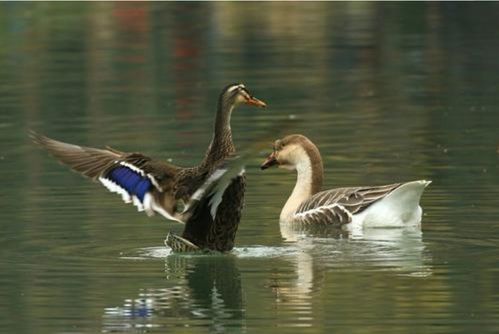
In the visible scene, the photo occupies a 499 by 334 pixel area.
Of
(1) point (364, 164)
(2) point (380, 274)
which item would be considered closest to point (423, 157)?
(1) point (364, 164)

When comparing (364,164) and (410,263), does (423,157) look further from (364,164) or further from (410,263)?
(410,263)

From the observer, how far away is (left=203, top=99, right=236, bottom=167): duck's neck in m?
13.7

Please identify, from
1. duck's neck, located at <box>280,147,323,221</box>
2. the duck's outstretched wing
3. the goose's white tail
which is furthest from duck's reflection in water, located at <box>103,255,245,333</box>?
duck's neck, located at <box>280,147,323,221</box>

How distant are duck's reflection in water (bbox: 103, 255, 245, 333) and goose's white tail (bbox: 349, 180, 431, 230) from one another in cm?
183

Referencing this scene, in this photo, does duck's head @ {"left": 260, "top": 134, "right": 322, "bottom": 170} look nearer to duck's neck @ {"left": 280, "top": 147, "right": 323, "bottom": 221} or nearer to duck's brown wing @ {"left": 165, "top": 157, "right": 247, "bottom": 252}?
duck's neck @ {"left": 280, "top": 147, "right": 323, "bottom": 221}

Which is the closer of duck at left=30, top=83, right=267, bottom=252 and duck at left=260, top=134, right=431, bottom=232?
duck at left=30, top=83, right=267, bottom=252

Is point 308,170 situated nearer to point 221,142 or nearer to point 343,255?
point 343,255

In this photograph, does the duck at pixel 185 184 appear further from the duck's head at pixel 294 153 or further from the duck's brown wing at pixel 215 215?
the duck's head at pixel 294 153

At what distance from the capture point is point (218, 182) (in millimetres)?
13258

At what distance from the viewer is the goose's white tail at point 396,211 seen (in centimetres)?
1503

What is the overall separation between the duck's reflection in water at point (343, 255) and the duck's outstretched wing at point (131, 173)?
3.52 feet

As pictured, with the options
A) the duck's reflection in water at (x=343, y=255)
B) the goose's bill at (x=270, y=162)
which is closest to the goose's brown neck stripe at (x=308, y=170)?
the goose's bill at (x=270, y=162)

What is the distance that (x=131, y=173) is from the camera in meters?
13.6

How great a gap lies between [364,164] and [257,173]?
3.56 feet
